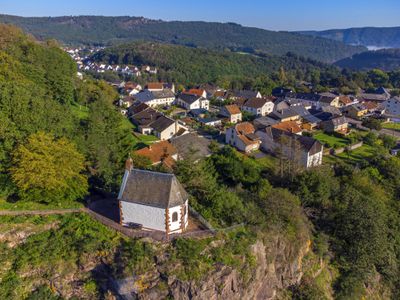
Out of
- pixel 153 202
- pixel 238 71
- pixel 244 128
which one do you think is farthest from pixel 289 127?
pixel 238 71

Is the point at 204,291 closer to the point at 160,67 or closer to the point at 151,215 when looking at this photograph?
the point at 151,215

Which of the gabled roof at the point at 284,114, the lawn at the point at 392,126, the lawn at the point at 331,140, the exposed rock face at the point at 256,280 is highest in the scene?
the gabled roof at the point at 284,114

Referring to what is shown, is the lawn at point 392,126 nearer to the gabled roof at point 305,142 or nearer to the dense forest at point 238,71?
the dense forest at point 238,71

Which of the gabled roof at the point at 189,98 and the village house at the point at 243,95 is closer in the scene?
the gabled roof at the point at 189,98

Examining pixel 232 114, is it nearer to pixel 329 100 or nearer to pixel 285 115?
pixel 285 115

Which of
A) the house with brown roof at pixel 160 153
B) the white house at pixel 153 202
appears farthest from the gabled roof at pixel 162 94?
the white house at pixel 153 202

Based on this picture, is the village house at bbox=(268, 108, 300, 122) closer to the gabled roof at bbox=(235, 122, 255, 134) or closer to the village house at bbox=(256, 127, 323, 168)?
the gabled roof at bbox=(235, 122, 255, 134)

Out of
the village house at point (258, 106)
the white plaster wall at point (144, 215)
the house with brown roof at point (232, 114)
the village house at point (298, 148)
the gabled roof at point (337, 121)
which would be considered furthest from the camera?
the village house at point (258, 106)

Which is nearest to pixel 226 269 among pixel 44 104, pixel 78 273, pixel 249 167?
pixel 78 273
